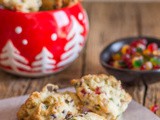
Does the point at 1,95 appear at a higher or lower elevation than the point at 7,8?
lower

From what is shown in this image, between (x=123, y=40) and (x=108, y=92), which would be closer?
(x=108, y=92)

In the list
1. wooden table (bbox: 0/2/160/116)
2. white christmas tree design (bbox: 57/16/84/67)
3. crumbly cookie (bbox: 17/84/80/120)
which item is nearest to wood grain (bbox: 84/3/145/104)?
wooden table (bbox: 0/2/160/116)

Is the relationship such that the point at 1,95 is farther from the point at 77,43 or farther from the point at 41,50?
the point at 77,43

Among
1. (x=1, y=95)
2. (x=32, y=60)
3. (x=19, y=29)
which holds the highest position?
(x=19, y=29)

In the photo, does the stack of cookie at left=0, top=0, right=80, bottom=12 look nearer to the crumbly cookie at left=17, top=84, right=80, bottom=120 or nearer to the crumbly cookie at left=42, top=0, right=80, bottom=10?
the crumbly cookie at left=42, top=0, right=80, bottom=10

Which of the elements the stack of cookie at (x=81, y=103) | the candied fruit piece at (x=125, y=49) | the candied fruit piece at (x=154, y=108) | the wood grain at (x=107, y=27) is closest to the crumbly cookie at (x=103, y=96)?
the stack of cookie at (x=81, y=103)

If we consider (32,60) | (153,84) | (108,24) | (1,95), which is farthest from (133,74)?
(108,24)

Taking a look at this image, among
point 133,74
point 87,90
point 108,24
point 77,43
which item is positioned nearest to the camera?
point 87,90
